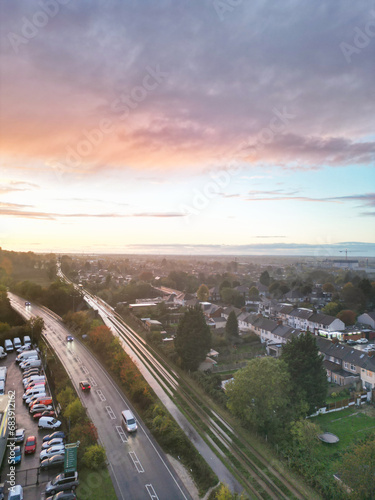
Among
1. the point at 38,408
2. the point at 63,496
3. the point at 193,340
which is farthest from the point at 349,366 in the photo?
the point at 38,408

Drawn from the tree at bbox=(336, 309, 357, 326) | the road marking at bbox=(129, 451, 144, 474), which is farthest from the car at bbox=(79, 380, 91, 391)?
the tree at bbox=(336, 309, 357, 326)

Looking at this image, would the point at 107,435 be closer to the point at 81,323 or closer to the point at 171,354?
the point at 171,354

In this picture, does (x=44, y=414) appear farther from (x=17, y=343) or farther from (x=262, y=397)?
(x=17, y=343)

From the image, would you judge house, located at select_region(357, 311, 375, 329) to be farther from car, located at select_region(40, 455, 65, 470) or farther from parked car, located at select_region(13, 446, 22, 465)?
parked car, located at select_region(13, 446, 22, 465)

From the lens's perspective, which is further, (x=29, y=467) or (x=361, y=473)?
(x=29, y=467)

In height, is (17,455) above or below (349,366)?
above
